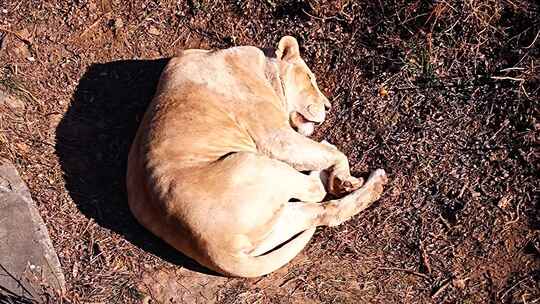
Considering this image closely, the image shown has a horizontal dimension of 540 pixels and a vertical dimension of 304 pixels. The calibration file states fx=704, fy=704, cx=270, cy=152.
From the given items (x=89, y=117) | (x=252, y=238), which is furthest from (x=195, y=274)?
(x=89, y=117)

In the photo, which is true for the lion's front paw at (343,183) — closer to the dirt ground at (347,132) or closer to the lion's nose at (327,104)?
the dirt ground at (347,132)

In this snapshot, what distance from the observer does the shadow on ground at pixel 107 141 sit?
498 cm

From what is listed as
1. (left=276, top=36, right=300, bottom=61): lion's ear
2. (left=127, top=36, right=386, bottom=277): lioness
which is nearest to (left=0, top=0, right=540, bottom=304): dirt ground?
(left=127, top=36, right=386, bottom=277): lioness

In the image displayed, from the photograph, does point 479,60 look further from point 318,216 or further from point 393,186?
point 318,216

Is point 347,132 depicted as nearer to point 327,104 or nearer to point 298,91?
point 327,104

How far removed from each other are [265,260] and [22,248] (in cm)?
165

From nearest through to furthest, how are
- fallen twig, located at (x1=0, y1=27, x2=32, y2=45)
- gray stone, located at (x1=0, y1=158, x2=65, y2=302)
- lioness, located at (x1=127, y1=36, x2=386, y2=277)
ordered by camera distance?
1. lioness, located at (x1=127, y1=36, x2=386, y2=277)
2. gray stone, located at (x1=0, y1=158, x2=65, y2=302)
3. fallen twig, located at (x1=0, y1=27, x2=32, y2=45)

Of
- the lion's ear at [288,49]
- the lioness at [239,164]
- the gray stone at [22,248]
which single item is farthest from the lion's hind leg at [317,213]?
the gray stone at [22,248]

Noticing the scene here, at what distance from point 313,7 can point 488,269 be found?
8.30 ft

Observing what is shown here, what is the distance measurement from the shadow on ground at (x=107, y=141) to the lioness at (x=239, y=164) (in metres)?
0.28

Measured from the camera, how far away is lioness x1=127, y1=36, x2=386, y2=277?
4371 mm

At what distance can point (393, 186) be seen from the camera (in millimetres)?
5156

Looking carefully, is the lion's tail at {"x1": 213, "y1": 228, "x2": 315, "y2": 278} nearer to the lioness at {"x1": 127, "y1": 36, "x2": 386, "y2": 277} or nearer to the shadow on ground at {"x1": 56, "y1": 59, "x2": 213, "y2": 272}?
the lioness at {"x1": 127, "y1": 36, "x2": 386, "y2": 277}

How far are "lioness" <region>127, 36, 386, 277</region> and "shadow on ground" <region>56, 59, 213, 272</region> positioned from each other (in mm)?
278
